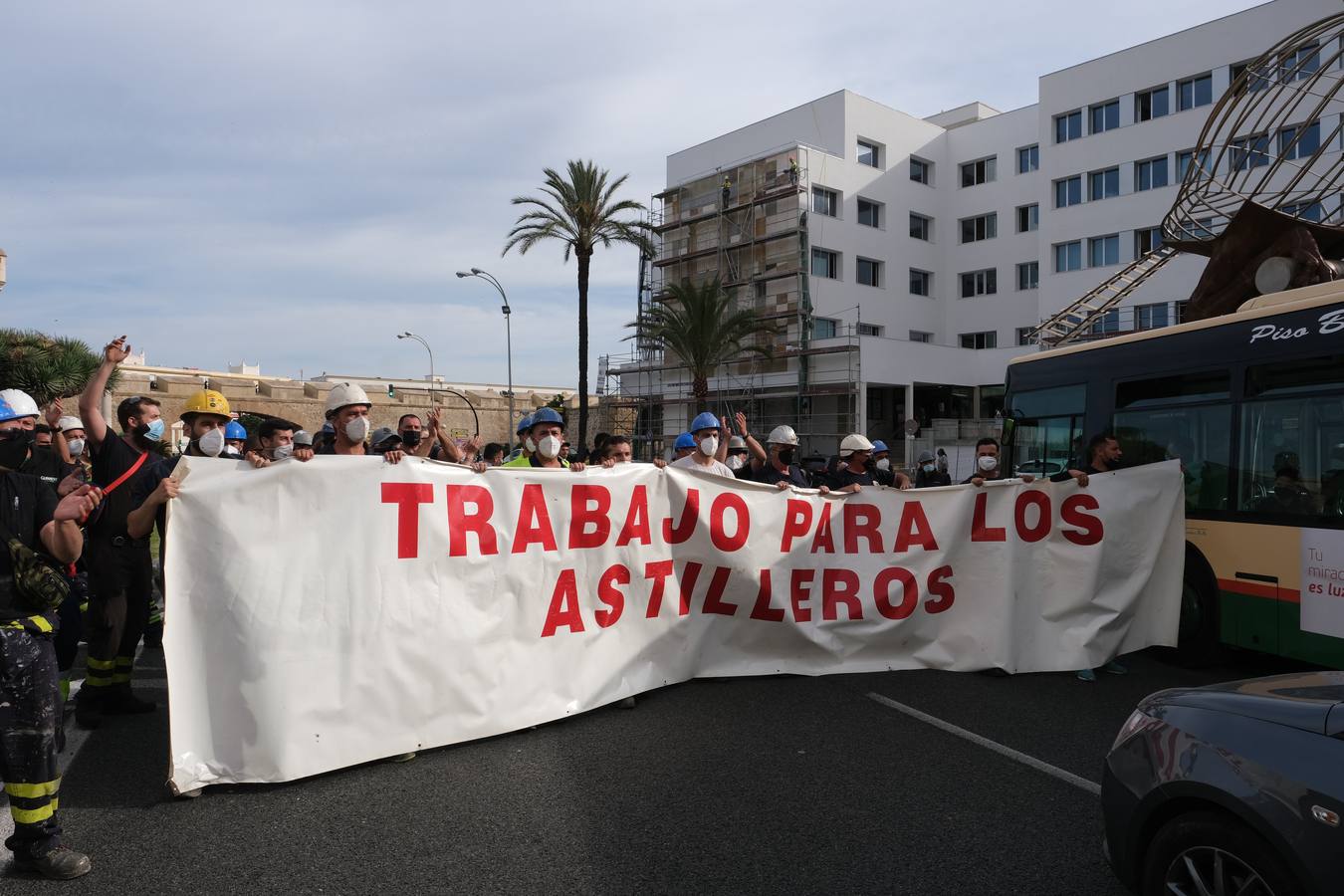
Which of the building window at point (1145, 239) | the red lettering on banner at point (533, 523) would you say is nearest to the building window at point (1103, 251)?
the building window at point (1145, 239)

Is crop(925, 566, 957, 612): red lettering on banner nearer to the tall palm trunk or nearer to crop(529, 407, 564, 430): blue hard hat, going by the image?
crop(529, 407, 564, 430): blue hard hat

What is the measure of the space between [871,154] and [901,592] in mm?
39848

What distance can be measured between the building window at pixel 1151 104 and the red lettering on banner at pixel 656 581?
3537 cm

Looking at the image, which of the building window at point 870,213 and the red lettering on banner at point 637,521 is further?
the building window at point 870,213

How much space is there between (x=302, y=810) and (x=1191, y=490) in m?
6.42

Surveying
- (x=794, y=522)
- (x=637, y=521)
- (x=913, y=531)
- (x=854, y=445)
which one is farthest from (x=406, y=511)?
(x=854, y=445)

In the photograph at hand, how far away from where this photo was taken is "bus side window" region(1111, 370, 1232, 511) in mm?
6484

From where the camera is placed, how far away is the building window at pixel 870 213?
42.0 metres

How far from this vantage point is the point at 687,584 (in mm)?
5973

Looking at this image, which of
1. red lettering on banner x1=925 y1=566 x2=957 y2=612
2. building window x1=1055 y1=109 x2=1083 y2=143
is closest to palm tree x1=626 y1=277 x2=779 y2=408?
building window x1=1055 y1=109 x2=1083 y2=143

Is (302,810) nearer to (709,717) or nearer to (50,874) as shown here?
(50,874)

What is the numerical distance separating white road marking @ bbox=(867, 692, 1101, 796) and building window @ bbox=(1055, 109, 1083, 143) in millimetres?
36755

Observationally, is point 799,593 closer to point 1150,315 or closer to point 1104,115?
point 1150,315

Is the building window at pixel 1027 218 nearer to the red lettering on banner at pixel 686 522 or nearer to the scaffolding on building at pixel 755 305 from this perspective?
the scaffolding on building at pixel 755 305
